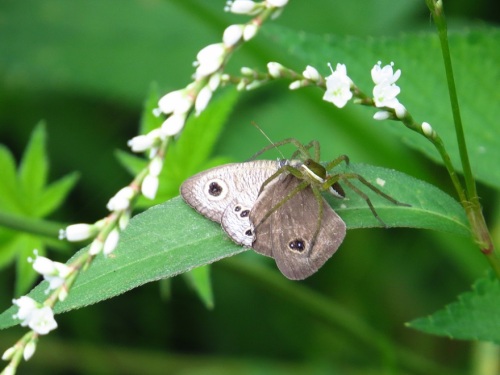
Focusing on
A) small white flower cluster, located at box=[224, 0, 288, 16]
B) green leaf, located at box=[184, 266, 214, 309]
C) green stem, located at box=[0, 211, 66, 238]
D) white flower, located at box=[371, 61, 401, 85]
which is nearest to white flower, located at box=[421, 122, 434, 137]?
white flower, located at box=[371, 61, 401, 85]

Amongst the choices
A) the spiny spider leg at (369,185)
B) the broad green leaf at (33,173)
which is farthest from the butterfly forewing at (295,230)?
the broad green leaf at (33,173)

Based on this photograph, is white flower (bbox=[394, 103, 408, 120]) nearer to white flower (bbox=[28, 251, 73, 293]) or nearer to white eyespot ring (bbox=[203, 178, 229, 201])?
white eyespot ring (bbox=[203, 178, 229, 201])

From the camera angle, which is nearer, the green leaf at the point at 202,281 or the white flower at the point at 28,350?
the white flower at the point at 28,350

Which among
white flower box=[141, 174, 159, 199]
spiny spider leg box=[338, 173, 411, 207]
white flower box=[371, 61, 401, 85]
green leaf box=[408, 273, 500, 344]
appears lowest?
green leaf box=[408, 273, 500, 344]

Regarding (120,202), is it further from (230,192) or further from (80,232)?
(230,192)

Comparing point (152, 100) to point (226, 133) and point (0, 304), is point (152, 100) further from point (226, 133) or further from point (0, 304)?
point (0, 304)

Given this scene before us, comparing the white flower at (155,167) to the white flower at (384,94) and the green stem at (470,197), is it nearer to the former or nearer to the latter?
the white flower at (384,94)

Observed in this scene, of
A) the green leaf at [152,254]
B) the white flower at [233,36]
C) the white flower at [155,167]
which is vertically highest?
the white flower at [233,36]

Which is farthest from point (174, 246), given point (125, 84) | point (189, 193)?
point (125, 84)
